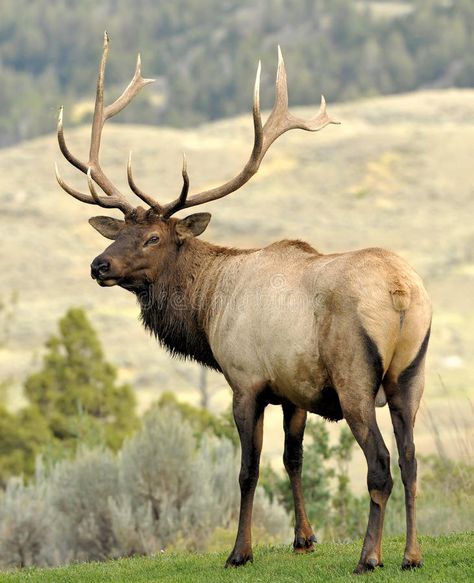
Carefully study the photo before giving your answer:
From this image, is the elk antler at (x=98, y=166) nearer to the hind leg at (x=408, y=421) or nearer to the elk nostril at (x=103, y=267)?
the elk nostril at (x=103, y=267)

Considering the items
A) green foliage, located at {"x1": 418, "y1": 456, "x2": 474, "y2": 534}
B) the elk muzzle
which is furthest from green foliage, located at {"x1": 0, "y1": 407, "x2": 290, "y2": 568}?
the elk muzzle

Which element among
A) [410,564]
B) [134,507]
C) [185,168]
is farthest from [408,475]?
[134,507]

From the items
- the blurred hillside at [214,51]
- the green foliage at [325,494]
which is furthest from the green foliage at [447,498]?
the blurred hillside at [214,51]

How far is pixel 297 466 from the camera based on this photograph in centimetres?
1016

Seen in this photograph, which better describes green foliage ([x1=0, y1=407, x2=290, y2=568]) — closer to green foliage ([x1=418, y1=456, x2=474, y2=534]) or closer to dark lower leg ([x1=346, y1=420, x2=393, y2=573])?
green foliage ([x1=418, y1=456, x2=474, y2=534])

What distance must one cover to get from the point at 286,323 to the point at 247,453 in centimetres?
106

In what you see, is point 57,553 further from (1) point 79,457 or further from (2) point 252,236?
(2) point 252,236

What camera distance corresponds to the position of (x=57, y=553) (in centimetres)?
1385

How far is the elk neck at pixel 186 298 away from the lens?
34.0ft

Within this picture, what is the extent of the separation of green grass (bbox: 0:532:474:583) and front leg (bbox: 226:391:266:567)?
0.45ft

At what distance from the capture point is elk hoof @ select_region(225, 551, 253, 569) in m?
9.65

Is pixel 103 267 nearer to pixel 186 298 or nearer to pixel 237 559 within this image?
pixel 186 298

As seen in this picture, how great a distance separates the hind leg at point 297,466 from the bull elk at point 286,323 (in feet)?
0.03

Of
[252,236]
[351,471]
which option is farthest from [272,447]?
[252,236]
